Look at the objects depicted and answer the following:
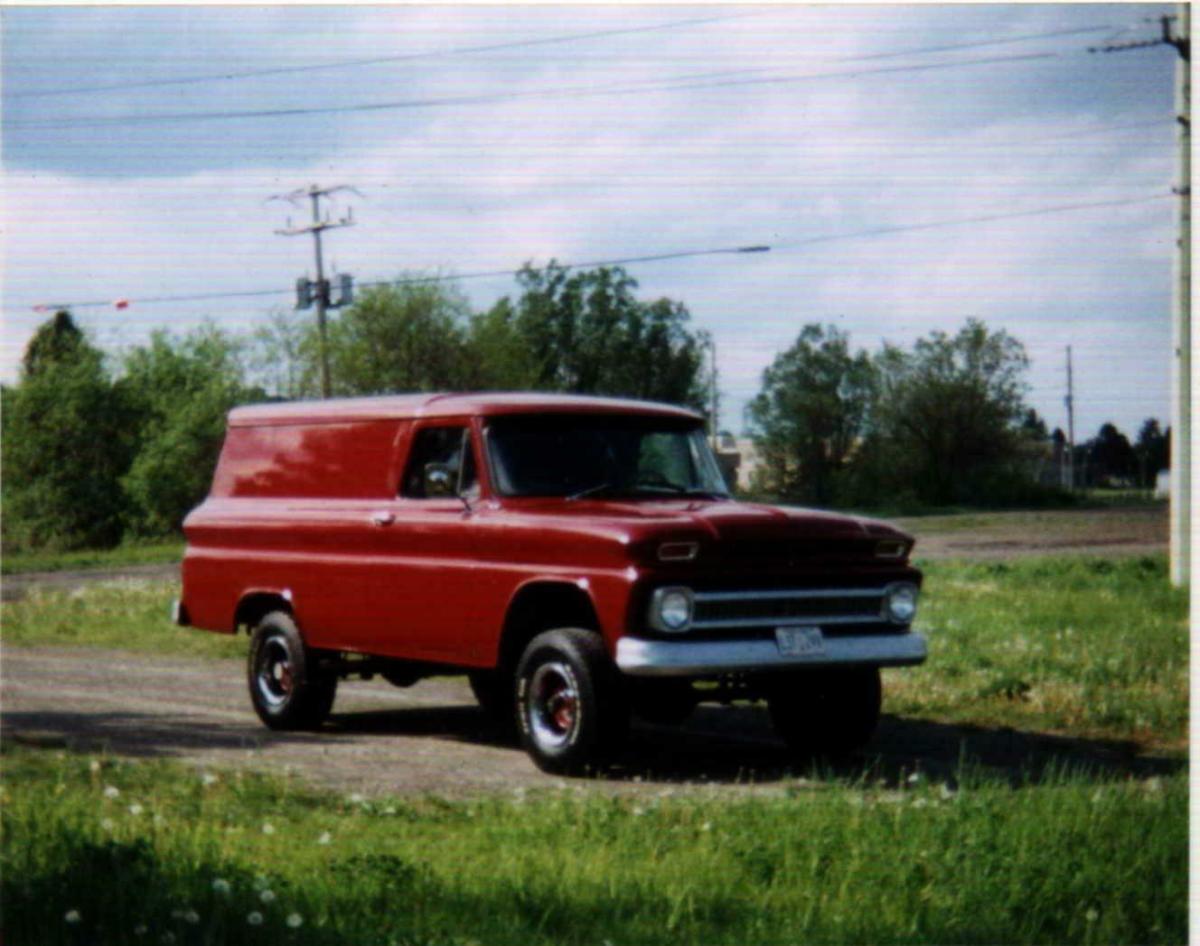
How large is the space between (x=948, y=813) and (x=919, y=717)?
4.66 meters

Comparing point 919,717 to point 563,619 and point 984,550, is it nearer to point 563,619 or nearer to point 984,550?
point 563,619

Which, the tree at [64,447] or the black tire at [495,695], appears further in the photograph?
the tree at [64,447]

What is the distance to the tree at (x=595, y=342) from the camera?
28.7m

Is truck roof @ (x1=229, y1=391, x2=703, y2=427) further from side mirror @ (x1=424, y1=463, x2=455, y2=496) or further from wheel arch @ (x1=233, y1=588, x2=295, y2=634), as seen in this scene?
wheel arch @ (x1=233, y1=588, x2=295, y2=634)

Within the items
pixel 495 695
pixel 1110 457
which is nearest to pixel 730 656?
pixel 1110 457

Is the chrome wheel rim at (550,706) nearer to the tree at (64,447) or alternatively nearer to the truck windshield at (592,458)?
the truck windshield at (592,458)

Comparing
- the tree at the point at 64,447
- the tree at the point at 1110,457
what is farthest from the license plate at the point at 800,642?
the tree at the point at 64,447

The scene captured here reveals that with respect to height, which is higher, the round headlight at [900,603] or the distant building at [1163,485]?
the distant building at [1163,485]

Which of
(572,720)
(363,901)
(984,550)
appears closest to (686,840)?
(363,901)

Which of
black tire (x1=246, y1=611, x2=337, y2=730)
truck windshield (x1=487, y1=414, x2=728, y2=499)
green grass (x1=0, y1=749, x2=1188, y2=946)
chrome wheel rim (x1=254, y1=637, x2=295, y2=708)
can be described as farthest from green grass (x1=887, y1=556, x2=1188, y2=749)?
chrome wheel rim (x1=254, y1=637, x2=295, y2=708)

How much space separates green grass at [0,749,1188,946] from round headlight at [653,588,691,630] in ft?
4.28

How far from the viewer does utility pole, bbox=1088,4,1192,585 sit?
23.9 feet

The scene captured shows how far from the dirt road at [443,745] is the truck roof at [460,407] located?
6.42ft

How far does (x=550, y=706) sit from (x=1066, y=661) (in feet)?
13.8
